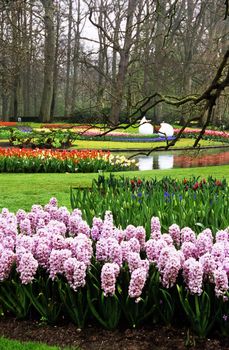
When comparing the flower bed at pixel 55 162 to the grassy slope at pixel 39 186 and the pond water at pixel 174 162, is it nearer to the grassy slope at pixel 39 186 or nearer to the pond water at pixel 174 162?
the grassy slope at pixel 39 186

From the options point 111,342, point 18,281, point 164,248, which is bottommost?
point 111,342

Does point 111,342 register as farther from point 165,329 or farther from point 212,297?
point 212,297

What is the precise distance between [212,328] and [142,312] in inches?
19.9

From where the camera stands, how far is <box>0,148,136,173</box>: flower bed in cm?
1510

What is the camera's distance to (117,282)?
12.8ft

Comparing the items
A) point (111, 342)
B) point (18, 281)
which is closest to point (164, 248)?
point (111, 342)

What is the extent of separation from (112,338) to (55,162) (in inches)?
452

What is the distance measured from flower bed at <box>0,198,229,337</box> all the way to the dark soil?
0.22 ft

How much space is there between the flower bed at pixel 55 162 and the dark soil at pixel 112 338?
36.5 ft

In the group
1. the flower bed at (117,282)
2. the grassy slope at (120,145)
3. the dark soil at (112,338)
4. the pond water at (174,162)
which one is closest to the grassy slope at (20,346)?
the dark soil at (112,338)

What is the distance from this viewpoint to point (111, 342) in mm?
3715

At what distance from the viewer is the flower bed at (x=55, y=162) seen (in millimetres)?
15102

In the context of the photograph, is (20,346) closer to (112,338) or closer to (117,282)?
(112,338)

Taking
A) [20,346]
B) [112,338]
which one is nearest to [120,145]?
[112,338]
